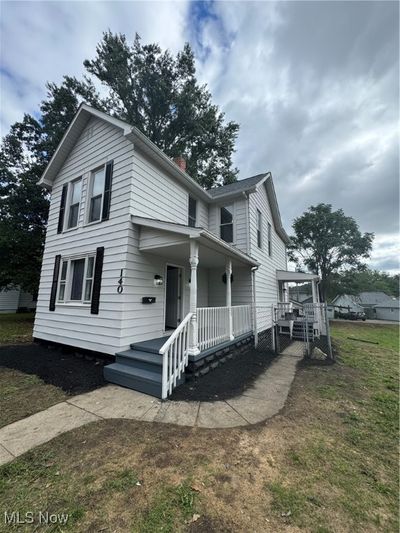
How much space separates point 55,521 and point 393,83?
11.5 m

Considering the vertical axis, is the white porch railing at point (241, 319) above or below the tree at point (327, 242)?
below

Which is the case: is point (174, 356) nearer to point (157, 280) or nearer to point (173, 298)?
point (157, 280)

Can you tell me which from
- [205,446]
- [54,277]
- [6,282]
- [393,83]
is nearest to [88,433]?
[205,446]

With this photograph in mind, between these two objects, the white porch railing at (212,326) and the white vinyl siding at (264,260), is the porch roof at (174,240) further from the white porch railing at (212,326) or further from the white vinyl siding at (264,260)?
the white vinyl siding at (264,260)

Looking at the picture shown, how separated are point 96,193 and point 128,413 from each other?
6297mm

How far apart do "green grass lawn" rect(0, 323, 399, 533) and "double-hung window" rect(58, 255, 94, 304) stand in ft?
14.0

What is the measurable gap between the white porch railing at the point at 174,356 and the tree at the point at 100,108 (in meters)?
13.8

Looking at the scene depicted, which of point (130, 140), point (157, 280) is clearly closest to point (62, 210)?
point (130, 140)

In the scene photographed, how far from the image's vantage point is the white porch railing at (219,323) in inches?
219

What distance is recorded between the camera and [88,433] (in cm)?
307

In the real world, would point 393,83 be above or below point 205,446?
above

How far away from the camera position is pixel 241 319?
25.6 ft

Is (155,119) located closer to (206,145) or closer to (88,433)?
(206,145)

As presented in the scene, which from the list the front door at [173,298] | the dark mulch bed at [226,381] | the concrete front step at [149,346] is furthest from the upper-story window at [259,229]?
the concrete front step at [149,346]
